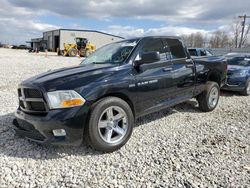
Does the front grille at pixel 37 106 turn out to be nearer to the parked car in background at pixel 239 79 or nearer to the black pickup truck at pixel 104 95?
the black pickup truck at pixel 104 95

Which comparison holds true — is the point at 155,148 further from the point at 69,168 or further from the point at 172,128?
the point at 69,168

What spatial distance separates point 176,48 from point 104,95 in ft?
7.70

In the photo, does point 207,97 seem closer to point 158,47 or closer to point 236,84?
point 158,47

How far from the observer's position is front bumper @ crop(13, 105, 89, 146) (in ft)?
10.9

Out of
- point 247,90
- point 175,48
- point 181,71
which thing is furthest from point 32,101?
point 247,90

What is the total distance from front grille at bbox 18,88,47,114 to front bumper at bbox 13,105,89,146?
126mm

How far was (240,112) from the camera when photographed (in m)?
6.30

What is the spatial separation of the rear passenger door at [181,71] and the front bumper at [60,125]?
2253mm

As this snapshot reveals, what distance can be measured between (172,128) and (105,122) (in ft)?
5.75

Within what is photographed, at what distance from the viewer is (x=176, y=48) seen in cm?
525

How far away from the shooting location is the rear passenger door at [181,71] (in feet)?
16.2

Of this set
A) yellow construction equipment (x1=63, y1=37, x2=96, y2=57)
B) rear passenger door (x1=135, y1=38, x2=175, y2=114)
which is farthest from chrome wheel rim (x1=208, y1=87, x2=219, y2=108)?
yellow construction equipment (x1=63, y1=37, x2=96, y2=57)

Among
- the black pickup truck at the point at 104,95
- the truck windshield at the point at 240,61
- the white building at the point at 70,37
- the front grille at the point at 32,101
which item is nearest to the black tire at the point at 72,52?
the white building at the point at 70,37

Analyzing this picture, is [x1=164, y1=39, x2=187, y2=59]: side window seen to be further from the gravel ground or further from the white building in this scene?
the white building
